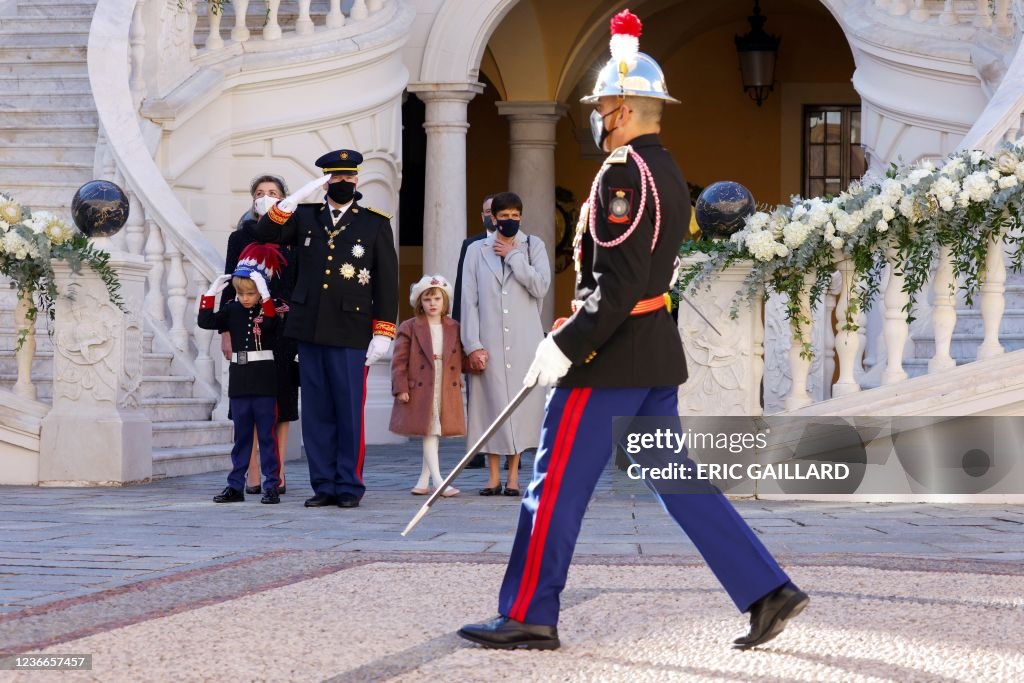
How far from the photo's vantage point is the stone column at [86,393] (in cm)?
900

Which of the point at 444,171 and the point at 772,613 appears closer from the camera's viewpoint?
the point at 772,613

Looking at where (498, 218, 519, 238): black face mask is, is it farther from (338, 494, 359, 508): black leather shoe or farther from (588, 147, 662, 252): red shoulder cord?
(588, 147, 662, 252): red shoulder cord

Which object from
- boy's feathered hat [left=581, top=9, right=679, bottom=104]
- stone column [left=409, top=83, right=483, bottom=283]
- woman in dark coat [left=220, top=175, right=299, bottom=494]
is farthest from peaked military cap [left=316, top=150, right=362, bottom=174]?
stone column [left=409, top=83, right=483, bottom=283]

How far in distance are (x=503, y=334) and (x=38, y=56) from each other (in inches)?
252

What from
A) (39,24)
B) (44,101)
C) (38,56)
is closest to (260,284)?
(44,101)

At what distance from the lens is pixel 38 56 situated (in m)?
13.4

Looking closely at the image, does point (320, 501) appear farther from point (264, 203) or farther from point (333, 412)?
point (264, 203)

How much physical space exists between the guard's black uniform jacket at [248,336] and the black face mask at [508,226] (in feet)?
4.10

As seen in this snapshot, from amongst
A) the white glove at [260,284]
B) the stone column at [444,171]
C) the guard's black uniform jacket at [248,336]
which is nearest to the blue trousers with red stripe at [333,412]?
the guard's black uniform jacket at [248,336]

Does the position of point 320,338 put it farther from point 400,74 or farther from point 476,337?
point 400,74

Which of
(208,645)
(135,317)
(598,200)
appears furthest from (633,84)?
(135,317)

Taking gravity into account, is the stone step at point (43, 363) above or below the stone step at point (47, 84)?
below

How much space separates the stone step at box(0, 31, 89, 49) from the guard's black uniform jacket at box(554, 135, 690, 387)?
9.91 meters

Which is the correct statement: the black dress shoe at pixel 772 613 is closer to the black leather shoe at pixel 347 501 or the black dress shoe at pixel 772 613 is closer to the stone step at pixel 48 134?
the black leather shoe at pixel 347 501
